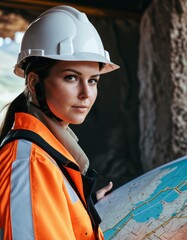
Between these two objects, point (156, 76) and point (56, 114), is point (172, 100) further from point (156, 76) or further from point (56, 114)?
point (56, 114)

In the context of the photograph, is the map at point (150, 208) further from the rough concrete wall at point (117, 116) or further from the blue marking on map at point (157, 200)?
the rough concrete wall at point (117, 116)

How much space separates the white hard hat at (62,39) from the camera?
1.64m

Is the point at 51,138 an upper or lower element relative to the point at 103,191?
upper

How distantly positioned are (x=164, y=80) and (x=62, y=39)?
3323mm

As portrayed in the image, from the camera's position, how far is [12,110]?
1.78 metres

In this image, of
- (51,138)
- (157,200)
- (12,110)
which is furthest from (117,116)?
(51,138)

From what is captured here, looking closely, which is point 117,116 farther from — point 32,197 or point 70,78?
point 32,197

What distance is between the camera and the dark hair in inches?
64.4

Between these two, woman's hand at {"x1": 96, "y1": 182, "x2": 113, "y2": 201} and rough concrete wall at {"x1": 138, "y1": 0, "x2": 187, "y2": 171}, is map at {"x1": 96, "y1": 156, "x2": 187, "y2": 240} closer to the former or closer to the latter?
woman's hand at {"x1": 96, "y1": 182, "x2": 113, "y2": 201}

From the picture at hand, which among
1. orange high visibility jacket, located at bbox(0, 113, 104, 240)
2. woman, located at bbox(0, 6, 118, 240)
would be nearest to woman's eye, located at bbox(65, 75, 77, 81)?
woman, located at bbox(0, 6, 118, 240)

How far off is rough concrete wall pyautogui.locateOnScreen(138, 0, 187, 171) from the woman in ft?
9.85

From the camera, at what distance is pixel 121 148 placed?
5.48 metres

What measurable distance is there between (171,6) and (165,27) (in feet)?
0.70

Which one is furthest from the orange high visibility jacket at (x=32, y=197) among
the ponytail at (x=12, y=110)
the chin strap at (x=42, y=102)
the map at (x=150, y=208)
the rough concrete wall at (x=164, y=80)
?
the rough concrete wall at (x=164, y=80)
